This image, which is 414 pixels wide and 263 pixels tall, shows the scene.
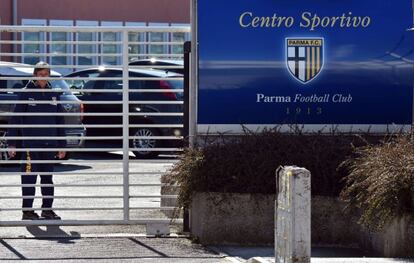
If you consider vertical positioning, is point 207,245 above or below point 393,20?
below

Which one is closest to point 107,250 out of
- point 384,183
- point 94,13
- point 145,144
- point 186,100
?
point 186,100

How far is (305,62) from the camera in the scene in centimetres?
1042

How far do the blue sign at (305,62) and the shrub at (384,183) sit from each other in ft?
4.08

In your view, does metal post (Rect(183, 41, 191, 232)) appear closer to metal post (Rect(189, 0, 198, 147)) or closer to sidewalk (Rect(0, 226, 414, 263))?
metal post (Rect(189, 0, 198, 147))

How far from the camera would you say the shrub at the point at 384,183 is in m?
8.51

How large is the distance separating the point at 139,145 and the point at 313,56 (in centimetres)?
803

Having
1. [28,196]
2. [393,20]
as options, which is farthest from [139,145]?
[393,20]

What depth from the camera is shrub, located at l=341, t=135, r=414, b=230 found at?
27.9ft

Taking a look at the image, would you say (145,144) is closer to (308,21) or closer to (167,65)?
(167,65)

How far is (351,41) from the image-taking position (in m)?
10.5

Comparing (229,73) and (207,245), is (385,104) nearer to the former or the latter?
(229,73)

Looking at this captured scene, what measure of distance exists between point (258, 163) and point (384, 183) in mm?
1738

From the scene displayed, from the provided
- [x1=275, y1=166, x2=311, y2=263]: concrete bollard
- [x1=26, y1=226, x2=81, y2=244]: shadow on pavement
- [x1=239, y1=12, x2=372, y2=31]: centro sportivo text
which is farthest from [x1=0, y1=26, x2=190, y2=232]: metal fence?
[x1=275, y1=166, x2=311, y2=263]: concrete bollard

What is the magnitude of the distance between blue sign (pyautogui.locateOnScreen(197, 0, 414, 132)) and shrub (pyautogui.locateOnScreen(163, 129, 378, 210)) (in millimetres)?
466
